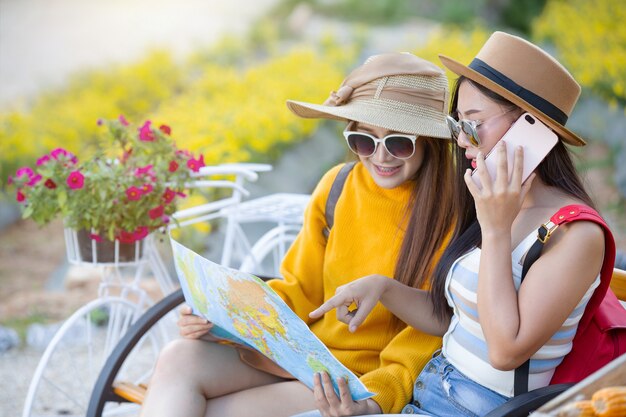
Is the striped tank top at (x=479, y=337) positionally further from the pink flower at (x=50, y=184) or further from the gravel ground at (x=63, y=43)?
the gravel ground at (x=63, y=43)

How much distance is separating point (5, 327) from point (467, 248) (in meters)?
3.48

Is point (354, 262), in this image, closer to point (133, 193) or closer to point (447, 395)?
point (447, 395)

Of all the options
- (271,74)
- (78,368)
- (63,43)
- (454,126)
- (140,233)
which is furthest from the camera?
(63,43)

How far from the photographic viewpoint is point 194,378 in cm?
203

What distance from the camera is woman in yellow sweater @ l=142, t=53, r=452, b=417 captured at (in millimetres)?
2016

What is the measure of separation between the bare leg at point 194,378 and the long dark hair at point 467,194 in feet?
1.83

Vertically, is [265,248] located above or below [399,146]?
below

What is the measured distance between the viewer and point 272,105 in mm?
5875

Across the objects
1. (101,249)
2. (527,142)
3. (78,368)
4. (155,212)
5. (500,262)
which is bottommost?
(78,368)

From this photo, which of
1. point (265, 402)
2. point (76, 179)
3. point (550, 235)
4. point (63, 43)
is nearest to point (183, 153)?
point (76, 179)

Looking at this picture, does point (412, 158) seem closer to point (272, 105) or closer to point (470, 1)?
point (272, 105)

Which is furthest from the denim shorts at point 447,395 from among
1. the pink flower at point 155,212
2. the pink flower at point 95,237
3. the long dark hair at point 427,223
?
the pink flower at point 95,237

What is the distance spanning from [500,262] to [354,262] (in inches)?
27.5

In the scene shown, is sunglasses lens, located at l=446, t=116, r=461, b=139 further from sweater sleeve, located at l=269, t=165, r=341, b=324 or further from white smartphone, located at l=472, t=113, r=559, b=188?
sweater sleeve, located at l=269, t=165, r=341, b=324
